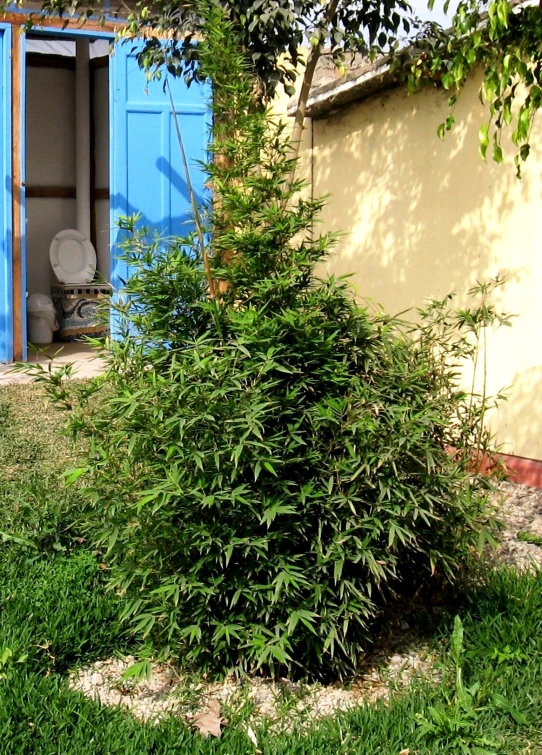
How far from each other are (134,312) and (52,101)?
959cm

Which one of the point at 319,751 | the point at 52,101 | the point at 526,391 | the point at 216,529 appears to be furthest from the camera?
the point at 52,101

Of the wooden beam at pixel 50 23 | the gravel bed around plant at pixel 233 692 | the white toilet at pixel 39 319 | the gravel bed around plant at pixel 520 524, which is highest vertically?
the wooden beam at pixel 50 23

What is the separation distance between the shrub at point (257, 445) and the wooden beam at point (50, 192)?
9.12 m

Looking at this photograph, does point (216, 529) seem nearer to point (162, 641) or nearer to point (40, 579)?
point (162, 641)

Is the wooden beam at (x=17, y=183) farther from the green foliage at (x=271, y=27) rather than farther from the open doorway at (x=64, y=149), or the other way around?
the open doorway at (x=64, y=149)

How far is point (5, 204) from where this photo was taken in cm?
826

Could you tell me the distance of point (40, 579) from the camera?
4.00 metres

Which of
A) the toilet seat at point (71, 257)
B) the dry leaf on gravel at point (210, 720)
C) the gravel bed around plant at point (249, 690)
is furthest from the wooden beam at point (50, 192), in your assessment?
the dry leaf on gravel at point (210, 720)

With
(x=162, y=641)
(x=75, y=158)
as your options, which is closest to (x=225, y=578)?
(x=162, y=641)

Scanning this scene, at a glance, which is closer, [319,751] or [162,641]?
[319,751]

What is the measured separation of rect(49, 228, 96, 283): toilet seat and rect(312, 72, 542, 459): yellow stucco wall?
494 centimetres

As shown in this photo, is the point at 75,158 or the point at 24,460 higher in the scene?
the point at 75,158

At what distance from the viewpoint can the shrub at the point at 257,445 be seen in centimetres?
320

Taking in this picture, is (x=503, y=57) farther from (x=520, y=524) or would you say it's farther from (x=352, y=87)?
(x=520, y=524)
